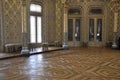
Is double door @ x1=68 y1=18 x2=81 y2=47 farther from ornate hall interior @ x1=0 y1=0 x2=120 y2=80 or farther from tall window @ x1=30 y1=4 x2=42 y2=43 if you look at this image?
tall window @ x1=30 y1=4 x2=42 y2=43

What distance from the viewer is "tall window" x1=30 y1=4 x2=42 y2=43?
13.0 meters

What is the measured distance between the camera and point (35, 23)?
13.3 metres

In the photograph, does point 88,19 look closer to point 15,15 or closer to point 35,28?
point 35,28

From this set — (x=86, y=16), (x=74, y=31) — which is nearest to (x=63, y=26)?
(x=74, y=31)

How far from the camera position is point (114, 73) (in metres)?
5.94

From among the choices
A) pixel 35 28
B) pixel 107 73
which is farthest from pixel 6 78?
pixel 35 28

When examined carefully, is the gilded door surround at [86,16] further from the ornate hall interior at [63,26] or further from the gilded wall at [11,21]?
the gilded wall at [11,21]

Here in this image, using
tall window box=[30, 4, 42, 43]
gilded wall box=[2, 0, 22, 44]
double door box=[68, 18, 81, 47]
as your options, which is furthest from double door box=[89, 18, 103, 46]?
gilded wall box=[2, 0, 22, 44]

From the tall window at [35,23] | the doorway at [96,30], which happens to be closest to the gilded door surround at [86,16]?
the doorway at [96,30]

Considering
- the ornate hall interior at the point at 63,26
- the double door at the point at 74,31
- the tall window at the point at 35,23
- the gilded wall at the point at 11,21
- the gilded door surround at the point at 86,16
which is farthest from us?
the double door at the point at 74,31

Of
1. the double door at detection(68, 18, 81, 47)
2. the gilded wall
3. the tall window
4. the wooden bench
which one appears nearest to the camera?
the wooden bench

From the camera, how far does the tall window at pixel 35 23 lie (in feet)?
42.8

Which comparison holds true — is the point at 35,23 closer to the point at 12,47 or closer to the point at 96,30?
the point at 12,47

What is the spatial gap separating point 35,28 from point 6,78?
325 inches
